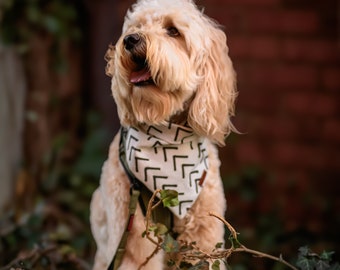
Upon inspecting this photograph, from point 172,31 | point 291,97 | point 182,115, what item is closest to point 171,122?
point 182,115

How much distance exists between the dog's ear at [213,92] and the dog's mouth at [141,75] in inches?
7.6

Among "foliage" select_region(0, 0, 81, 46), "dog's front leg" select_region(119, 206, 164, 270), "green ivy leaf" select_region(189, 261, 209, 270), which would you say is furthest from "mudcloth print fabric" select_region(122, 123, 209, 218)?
"foliage" select_region(0, 0, 81, 46)

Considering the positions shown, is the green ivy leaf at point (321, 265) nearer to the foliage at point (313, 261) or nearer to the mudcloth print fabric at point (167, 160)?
the foliage at point (313, 261)

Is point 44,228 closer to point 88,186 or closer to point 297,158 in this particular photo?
point 88,186

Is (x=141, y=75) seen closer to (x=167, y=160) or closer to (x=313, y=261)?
(x=167, y=160)

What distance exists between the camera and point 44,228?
4.42 m

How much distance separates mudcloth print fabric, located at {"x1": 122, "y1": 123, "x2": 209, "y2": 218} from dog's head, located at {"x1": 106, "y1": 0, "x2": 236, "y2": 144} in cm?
5

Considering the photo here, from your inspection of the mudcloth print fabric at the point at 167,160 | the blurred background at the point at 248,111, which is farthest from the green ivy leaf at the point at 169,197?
the blurred background at the point at 248,111

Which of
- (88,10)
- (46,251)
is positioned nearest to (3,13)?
(88,10)

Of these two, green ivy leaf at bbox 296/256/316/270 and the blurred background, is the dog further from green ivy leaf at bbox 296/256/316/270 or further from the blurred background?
the blurred background

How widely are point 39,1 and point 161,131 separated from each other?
2.40 meters

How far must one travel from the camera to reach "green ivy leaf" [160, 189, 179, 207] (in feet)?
7.89

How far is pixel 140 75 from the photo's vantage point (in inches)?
98.5

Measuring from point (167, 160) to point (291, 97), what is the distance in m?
2.37
